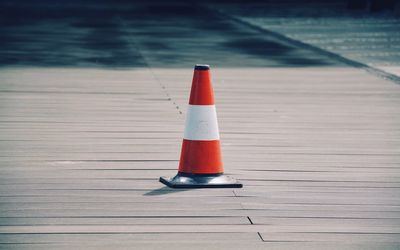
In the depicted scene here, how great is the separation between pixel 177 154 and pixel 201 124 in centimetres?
142

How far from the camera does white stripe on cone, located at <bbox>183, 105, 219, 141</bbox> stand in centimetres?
761

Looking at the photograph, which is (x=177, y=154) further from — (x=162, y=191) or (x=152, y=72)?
(x=152, y=72)

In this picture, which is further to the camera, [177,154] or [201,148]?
[177,154]

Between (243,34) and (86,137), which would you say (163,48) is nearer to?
(243,34)

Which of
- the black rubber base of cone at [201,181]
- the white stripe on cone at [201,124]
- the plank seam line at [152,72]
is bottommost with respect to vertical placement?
the black rubber base of cone at [201,181]

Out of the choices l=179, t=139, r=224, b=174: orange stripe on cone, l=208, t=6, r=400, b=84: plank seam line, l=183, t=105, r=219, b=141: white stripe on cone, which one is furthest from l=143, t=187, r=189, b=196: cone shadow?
l=208, t=6, r=400, b=84: plank seam line

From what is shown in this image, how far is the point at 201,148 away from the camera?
757 centimetres

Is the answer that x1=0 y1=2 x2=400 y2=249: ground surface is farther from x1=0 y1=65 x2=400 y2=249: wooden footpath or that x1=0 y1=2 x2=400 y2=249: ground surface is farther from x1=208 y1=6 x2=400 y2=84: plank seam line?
x1=208 y1=6 x2=400 y2=84: plank seam line

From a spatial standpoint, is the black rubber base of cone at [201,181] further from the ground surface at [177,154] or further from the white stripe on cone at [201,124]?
the white stripe on cone at [201,124]

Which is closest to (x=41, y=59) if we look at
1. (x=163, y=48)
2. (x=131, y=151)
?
(x=163, y=48)

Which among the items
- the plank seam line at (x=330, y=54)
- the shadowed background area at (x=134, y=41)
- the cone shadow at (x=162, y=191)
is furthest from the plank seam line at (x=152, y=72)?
the cone shadow at (x=162, y=191)

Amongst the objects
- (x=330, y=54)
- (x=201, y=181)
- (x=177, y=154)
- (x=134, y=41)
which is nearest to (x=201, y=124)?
(x=201, y=181)

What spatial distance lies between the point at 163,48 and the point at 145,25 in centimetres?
814

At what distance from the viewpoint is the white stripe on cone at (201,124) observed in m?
7.61
